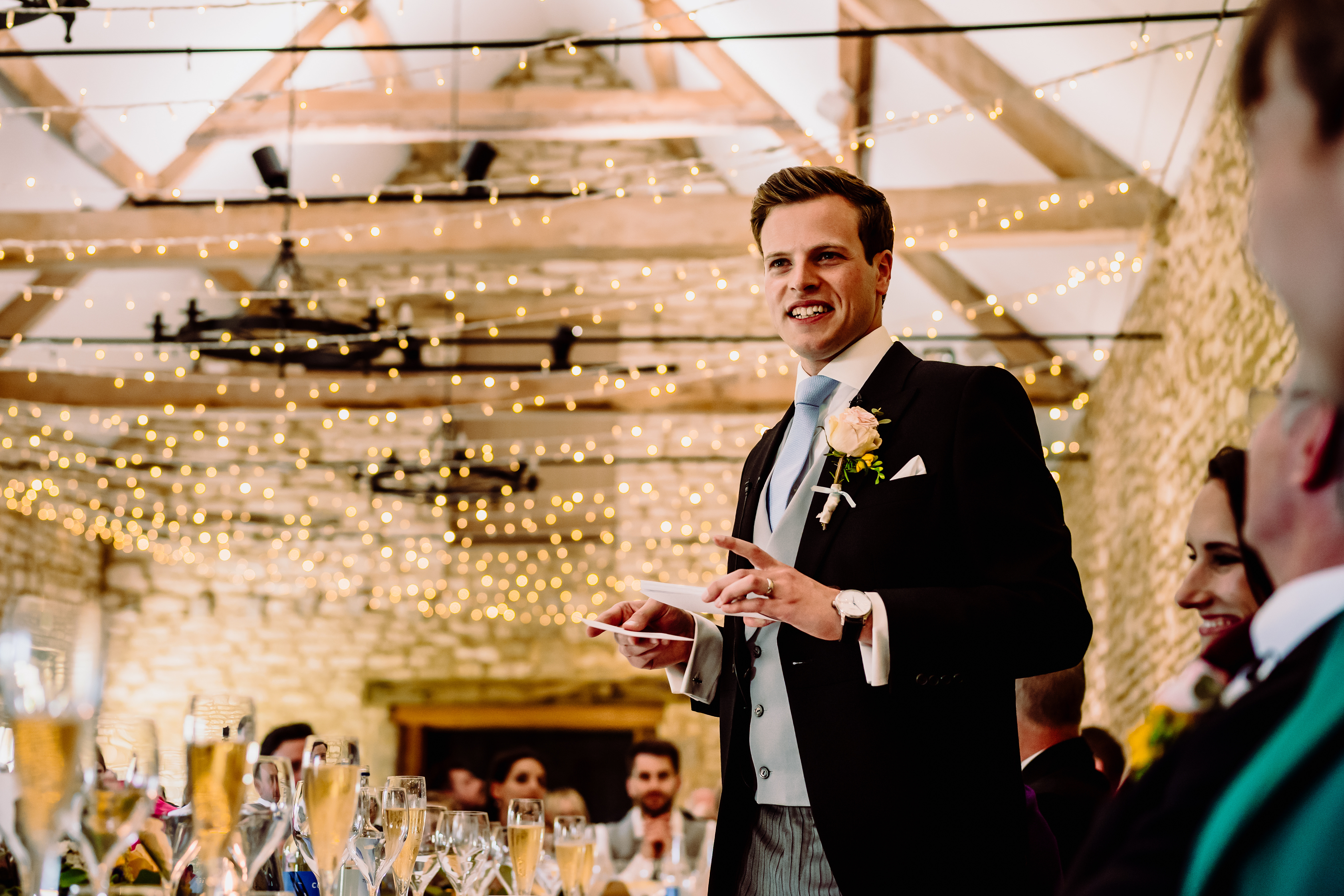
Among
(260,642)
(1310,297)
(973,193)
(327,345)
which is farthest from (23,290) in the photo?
(1310,297)

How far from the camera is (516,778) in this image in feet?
20.2

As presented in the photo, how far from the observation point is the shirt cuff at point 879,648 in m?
1.38

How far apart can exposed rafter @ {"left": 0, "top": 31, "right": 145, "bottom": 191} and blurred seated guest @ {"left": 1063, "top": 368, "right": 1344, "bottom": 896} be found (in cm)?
595

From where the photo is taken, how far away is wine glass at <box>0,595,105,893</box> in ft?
3.25

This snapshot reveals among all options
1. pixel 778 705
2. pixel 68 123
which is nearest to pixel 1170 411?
pixel 778 705

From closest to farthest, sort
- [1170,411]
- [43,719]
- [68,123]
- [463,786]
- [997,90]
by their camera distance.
→ [43,719] < [1170,411] < [997,90] < [463,786] < [68,123]

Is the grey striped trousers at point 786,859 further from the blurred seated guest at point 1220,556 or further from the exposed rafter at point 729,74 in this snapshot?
the exposed rafter at point 729,74

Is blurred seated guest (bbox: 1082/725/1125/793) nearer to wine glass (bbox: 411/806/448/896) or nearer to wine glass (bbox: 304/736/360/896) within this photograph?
wine glass (bbox: 411/806/448/896)

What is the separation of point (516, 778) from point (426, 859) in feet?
14.9

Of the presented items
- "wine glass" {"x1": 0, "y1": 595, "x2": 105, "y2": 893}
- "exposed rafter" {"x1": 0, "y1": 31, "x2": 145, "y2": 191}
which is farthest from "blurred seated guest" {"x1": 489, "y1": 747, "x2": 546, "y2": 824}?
"wine glass" {"x1": 0, "y1": 595, "x2": 105, "y2": 893}

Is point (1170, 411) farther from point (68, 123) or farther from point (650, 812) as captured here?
point (68, 123)

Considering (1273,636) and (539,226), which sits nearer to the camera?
(1273,636)

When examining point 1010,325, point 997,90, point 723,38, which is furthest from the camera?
point 1010,325

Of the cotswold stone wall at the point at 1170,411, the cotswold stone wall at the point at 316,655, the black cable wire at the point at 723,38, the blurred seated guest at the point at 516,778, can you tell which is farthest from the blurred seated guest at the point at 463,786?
the black cable wire at the point at 723,38
